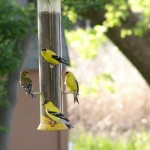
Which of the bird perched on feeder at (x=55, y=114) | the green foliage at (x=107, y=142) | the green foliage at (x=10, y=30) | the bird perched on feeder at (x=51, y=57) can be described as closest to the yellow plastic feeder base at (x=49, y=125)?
the bird perched on feeder at (x=55, y=114)

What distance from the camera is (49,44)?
26.7 feet

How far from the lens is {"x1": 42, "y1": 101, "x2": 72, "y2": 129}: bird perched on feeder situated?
738cm

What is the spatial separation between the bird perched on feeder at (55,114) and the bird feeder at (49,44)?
0.41m

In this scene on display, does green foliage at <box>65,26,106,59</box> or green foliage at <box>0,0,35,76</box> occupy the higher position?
green foliage at <box>65,26,106,59</box>

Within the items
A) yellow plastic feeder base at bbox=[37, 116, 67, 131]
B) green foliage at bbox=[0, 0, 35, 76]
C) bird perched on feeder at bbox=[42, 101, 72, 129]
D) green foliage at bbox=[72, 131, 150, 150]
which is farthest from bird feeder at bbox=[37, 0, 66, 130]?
green foliage at bbox=[72, 131, 150, 150]

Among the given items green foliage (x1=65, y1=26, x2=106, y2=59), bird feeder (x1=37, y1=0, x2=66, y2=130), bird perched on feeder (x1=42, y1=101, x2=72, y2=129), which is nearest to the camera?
bird perched on feeder (x1=42, y1=101, x2=72, y2=129)

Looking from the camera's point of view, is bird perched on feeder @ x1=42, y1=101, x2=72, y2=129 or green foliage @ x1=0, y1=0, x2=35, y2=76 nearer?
bird perched on feeder @ x1=42, y1=101, x2=72, y2=129

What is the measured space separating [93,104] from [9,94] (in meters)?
10.7

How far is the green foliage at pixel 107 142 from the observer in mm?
16734

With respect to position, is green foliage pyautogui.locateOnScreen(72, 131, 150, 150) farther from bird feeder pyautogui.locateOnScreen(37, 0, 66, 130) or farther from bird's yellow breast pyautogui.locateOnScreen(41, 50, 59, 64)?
bird's yellow breast pyautogui.locateOnScreen(41, 50, 59, 64)

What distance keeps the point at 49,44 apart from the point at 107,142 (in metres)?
11.2

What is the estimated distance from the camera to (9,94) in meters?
12.0

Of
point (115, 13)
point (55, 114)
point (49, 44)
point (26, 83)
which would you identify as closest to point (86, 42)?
point (115, 13)

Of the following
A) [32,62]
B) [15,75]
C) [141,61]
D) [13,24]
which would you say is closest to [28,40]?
[15,75]
